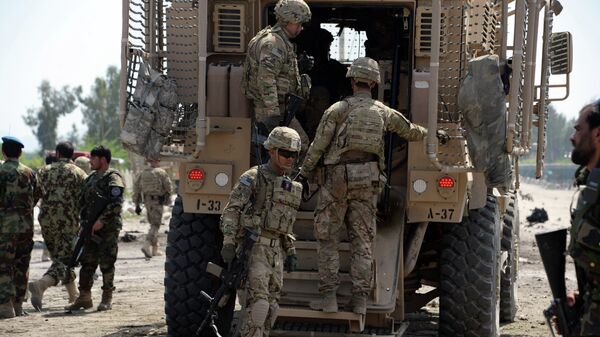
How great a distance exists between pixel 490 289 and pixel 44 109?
303 feet

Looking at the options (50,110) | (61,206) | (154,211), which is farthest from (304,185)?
(50,110)

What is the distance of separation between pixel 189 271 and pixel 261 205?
145 cm

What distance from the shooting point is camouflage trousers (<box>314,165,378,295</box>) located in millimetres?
7773

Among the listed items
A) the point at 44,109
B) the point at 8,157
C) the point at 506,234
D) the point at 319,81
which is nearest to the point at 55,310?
the point at 8,157

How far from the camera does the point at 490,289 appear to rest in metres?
8.34

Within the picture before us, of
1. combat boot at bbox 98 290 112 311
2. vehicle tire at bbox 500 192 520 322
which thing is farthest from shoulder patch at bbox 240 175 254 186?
combat boot at bbox 98 290 112 311

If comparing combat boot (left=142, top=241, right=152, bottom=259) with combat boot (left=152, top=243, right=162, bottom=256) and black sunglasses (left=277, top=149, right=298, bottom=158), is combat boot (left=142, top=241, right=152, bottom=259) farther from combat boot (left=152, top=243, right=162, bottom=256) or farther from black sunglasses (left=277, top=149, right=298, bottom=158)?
black sunglasses (left=277, top=149, right=298, bottom=158)

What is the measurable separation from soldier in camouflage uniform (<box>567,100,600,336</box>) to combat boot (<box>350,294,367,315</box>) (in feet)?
8.72

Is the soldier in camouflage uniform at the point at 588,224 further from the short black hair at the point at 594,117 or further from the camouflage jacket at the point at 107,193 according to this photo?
the camouflage jacket at the point at 107,193

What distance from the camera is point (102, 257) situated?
1138 centimetres

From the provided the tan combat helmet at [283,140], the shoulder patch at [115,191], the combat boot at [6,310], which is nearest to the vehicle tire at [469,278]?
the tan combat helmet at [283,140]

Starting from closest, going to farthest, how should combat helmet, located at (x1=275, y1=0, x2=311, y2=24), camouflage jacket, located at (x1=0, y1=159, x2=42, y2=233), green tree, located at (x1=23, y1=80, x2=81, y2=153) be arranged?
1. combat helmet, located at (x1=275, y1=0, x2=311, y2=24)
2. camouflage jacket, located at (x1=0, y1=159, x2=42, y2=233)
3. green tree, located at (x1=23, y1=80, x2=81, y2=153)

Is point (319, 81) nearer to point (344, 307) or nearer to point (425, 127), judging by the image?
point (425, 127)

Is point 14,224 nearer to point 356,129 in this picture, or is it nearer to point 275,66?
point 275,66
